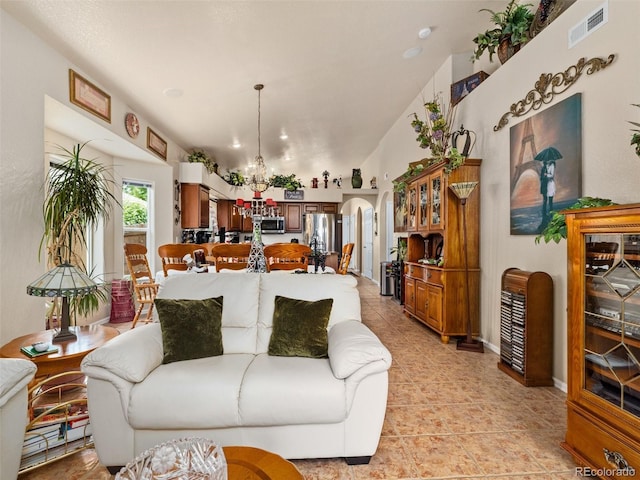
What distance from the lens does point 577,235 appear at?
1619 mm

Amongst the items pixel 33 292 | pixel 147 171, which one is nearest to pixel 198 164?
pixel 147 171

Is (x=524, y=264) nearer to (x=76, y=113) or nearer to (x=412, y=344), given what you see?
(x=412, y=344)

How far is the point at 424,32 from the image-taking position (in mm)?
3326

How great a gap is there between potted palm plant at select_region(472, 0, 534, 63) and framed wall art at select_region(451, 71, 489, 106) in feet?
1.11

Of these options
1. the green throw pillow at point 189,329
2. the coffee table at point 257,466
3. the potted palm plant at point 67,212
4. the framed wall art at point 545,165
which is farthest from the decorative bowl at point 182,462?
the framed wall art at point 545,165

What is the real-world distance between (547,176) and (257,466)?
2.89 metres

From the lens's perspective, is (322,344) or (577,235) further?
(322,344)

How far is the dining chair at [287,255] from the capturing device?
11.4ft

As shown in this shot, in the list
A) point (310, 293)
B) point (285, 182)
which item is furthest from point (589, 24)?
point (285, 182)

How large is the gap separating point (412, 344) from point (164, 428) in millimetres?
2700

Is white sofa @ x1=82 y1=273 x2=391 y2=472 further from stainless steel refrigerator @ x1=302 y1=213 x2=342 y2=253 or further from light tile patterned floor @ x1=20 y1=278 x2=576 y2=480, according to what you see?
stainless steel refrigerator @ x1=302 y1=213 x2=342 y2=253

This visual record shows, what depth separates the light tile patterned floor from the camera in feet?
5.14

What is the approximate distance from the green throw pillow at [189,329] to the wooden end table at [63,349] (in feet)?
1.54

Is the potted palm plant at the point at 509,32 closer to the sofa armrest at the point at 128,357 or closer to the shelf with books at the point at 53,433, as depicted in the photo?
the sofa armrest at the point at 128,357
